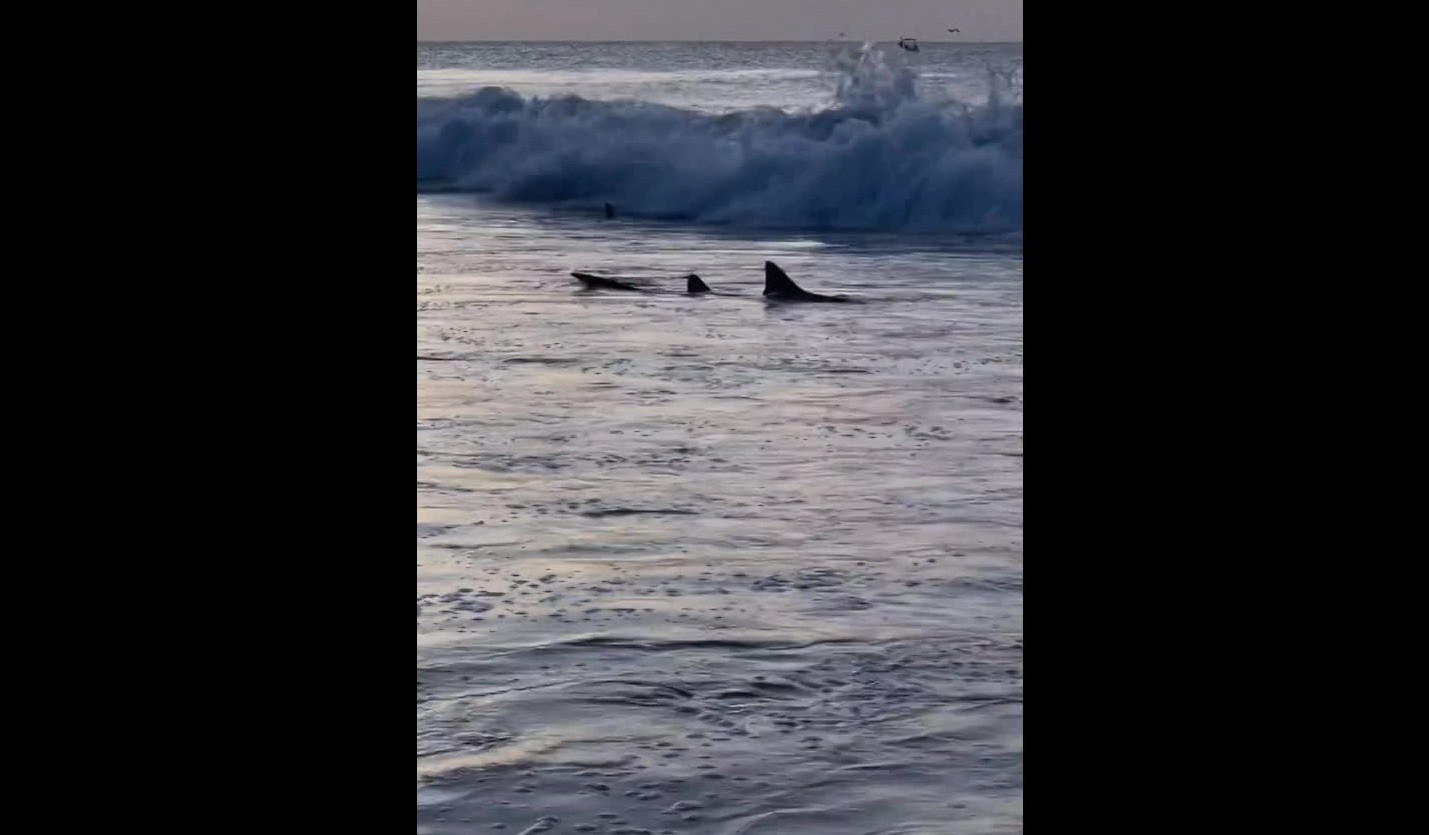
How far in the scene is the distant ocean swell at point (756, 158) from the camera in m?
22.2

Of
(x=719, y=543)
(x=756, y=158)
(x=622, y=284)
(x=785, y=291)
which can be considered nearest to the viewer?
(x=719, y=543)

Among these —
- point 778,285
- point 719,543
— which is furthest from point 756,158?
point 719,543

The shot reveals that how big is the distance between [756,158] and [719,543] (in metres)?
Answer: 19.0

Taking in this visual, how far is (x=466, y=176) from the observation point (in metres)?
27.7

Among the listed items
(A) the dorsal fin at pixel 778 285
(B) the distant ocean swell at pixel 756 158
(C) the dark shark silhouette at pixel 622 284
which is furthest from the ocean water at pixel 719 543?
(B) the distant ocean swell at pixel 756 158

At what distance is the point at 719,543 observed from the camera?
6.29 m

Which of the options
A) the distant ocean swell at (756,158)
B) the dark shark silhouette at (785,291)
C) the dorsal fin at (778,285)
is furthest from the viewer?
the distant ocean swell at (756,158)

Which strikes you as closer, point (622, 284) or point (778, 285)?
point (778, 285)

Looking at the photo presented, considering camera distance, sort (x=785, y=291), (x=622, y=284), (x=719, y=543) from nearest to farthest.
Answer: (x=719, y=543), (x=785, y=291), (x=622, y=284)

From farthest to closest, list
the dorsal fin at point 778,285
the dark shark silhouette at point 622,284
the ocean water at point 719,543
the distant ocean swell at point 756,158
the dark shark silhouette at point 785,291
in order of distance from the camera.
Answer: the distant ocean swell at point 756,158 → the dark shark silhouette at point 622,284 → the dorsal fin at point 778,285 → the dark shark silhouette at point 785,291 → the ocean water at point 719,543

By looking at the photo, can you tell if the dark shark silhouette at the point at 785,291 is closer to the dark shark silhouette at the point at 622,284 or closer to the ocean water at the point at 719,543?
the ocean water at the point at 719,543

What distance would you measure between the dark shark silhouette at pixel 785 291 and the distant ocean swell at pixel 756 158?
21.1 feet

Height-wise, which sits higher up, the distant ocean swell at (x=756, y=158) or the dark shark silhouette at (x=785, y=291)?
the distant ocean swell at (x=756, y=158)

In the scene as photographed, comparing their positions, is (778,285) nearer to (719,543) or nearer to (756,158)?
(719,543)
